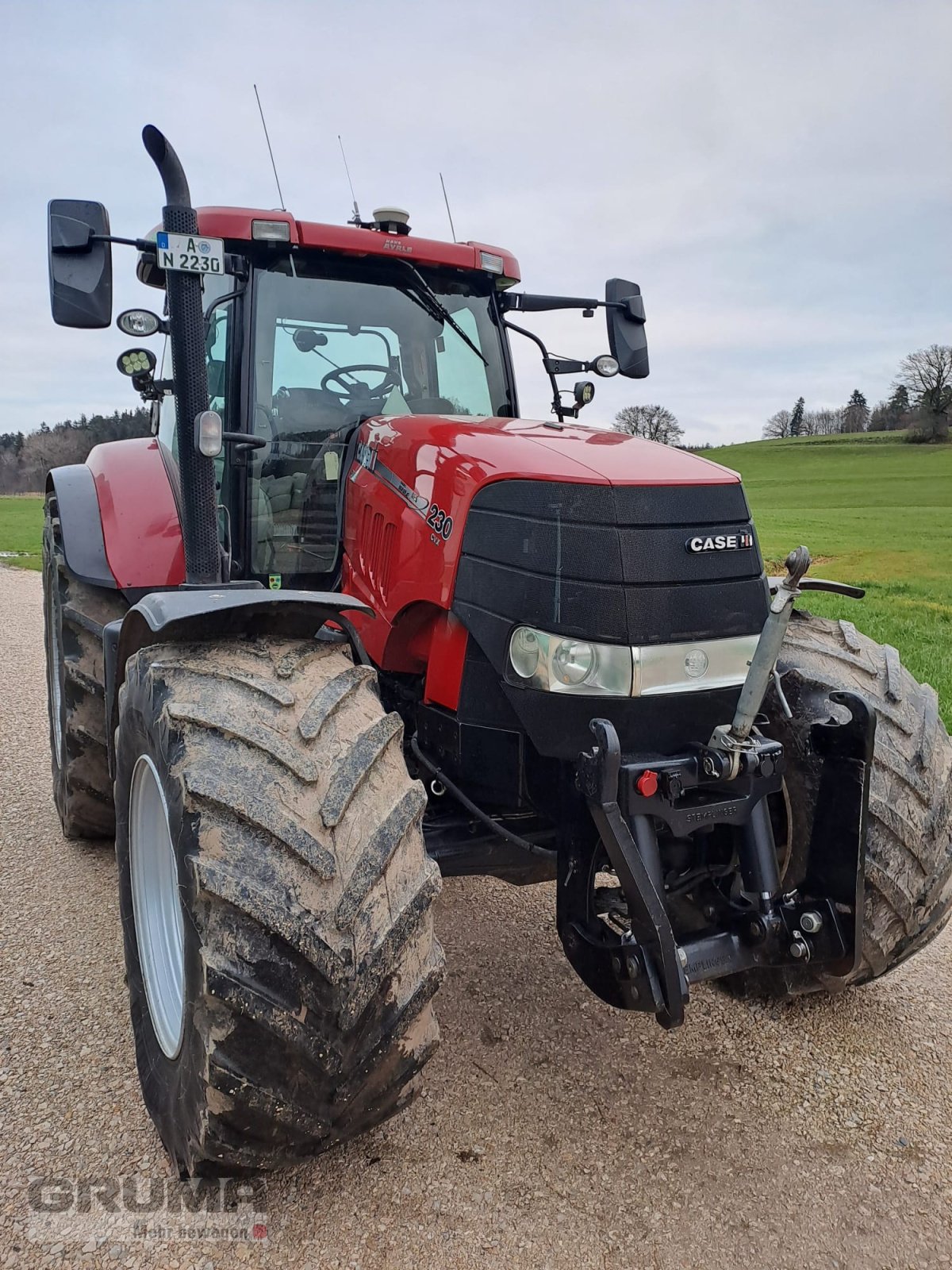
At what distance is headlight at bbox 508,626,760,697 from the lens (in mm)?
2312

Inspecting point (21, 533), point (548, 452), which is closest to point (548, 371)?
point (548, 452)

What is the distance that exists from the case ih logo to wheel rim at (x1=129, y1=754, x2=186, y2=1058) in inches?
55.6

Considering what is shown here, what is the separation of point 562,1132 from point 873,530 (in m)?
23.2

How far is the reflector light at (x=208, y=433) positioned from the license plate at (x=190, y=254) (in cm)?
36

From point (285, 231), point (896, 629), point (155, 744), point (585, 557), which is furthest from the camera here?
point (896, 629)

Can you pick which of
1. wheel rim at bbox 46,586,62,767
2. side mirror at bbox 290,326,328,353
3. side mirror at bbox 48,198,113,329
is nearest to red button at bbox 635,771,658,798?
side mirror at bbox 48,198,113,329

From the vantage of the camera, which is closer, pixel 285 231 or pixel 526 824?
pixel 526 824

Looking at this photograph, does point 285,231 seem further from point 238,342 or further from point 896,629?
point 896,629

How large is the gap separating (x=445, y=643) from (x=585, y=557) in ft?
1.67

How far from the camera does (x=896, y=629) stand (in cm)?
1111

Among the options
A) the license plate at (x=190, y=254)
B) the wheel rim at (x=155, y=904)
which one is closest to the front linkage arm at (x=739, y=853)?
the wheel rim at (x=155, y=904)

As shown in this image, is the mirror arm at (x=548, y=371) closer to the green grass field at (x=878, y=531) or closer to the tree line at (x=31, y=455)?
the green grass field at (x=878, y=531)

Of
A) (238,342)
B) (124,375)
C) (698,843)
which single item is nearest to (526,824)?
(698,843)

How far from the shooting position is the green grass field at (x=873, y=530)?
11359 millimetres
